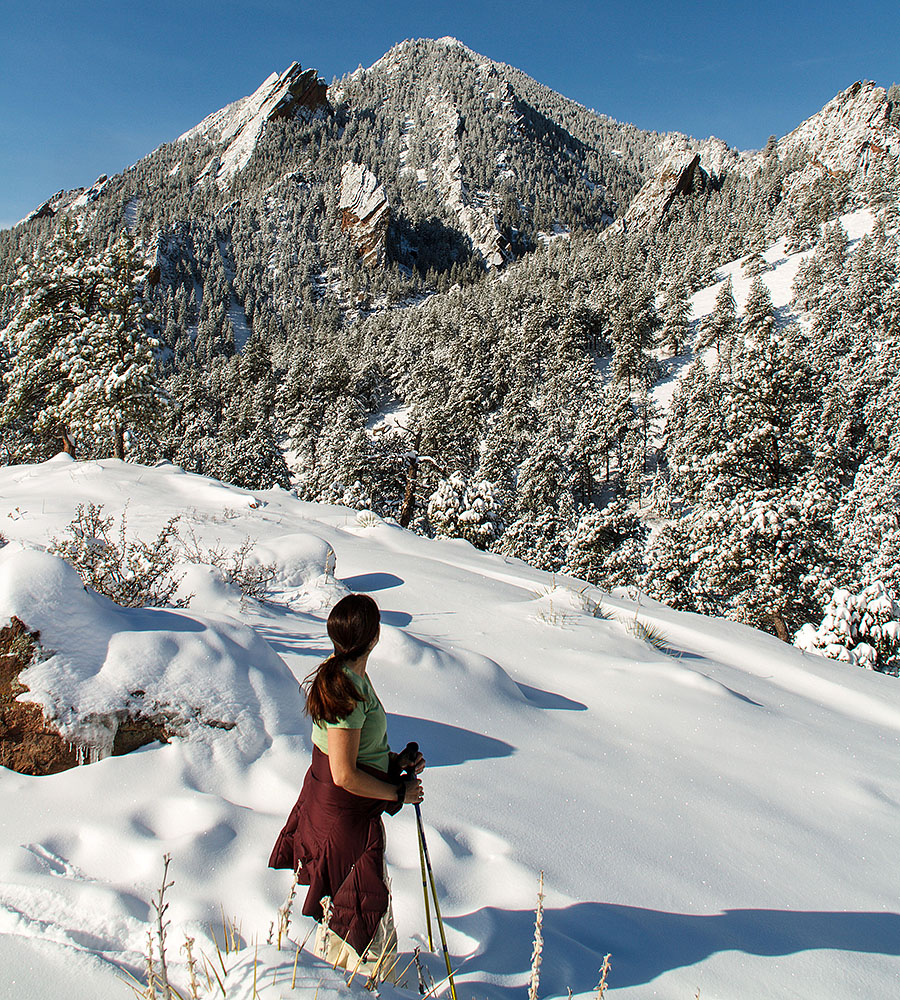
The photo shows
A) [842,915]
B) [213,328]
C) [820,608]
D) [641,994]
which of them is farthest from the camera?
[213,328]

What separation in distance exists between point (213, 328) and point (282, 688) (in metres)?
127

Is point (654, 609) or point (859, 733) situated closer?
point (859, 733)

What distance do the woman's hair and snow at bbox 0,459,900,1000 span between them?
68 cm

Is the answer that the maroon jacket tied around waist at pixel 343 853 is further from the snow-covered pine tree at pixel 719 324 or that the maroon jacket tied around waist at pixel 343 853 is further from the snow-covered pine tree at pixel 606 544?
the snow-covered pine tree at pixel 719 324

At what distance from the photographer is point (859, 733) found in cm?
483

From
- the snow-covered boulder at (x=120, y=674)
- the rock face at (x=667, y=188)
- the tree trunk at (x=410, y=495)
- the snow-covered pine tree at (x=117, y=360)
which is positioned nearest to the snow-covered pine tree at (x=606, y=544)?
the tree trunk at (x=410, y=495)

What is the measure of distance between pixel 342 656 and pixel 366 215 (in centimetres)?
18714

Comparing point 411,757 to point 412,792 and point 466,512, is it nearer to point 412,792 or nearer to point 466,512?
point 412,792

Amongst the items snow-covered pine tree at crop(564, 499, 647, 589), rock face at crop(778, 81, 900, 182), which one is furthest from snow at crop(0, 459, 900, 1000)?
rock face at crop(778, 81, 900, 182)

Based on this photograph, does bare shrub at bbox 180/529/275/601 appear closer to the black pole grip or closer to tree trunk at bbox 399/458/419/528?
the black pole grip

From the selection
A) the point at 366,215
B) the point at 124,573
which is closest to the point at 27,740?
the point at 124,573

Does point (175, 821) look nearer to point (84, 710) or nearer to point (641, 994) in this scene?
point (84, 710)

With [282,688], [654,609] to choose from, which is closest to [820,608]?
[654,609]

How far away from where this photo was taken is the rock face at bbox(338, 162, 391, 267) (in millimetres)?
163375
